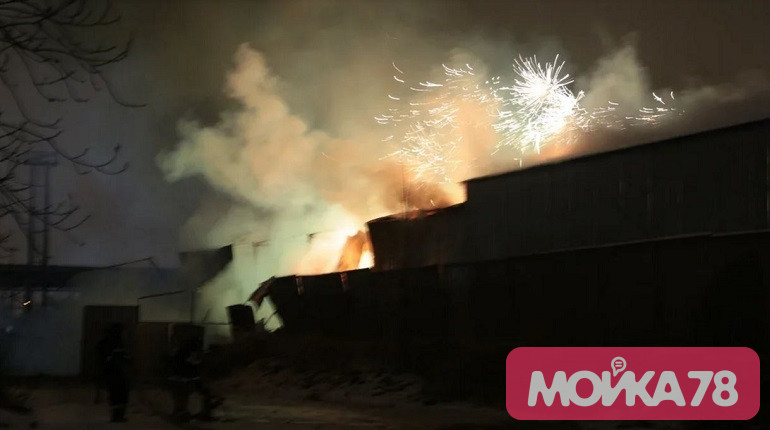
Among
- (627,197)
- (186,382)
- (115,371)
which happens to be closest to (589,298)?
(627,197)

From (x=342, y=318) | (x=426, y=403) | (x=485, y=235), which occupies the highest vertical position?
(x=485, y=235)

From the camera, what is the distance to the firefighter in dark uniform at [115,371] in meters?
14.4

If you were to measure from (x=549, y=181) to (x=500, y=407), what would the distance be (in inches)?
335

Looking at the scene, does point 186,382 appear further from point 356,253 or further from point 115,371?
point 356,253

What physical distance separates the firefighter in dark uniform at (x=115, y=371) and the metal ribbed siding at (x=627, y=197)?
1252cm

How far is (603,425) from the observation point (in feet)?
43.1

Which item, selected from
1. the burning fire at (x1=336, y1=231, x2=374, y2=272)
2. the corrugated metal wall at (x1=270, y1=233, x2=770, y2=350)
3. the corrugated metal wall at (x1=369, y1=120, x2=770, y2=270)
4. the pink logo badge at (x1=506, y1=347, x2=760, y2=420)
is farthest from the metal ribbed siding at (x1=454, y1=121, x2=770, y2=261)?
the burning fire at (x1=336, y1=231, x2=374, y2=272)

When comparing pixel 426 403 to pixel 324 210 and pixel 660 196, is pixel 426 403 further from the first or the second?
pixel 324 210

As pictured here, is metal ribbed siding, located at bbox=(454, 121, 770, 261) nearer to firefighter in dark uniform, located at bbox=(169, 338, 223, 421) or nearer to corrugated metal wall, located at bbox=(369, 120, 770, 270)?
corrugated metal wall, located at bbox=(369, 120, 770, 270)

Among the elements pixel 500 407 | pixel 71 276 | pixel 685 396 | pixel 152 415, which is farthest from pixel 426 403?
pixel 71 276

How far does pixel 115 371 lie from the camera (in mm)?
14656

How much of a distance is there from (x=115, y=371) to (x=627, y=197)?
1318 centimetres

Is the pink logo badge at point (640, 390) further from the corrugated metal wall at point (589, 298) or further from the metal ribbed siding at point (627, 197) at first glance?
the metal ribbed siding at point (627, 197)

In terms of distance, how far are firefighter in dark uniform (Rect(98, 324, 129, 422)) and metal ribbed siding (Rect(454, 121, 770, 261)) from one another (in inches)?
493
